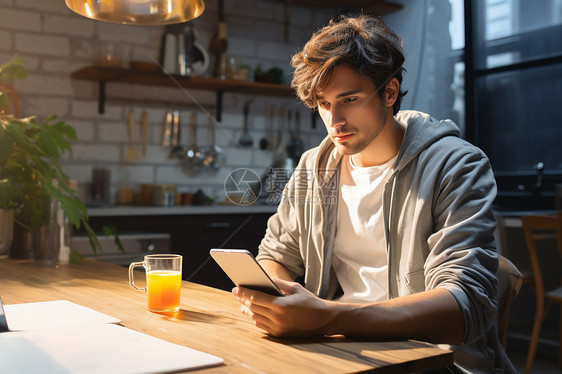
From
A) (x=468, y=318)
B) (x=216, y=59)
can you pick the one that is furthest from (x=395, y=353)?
(x=216, y=59)

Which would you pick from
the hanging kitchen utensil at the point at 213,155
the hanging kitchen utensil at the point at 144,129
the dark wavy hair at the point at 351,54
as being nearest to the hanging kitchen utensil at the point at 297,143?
the hanging kitchen utensil at the point at 213,155

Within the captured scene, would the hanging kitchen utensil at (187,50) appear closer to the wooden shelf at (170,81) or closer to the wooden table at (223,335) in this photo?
the wooden shelf at (170,81)

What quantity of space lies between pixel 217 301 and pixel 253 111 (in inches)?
94.1

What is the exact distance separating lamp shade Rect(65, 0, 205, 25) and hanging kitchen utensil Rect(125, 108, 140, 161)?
171 cm

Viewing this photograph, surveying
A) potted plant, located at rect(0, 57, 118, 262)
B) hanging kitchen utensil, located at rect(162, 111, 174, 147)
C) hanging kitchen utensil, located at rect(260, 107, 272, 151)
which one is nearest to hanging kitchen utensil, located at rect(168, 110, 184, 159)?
hanging kitchen utensil, located at rect(162, 111, 174, 147)

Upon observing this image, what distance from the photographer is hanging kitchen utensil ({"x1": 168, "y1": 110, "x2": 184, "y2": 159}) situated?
306 cm

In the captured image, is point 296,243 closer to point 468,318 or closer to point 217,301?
point 217,301

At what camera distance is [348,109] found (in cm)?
123

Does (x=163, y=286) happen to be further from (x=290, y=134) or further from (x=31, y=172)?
(x=290, y=134)

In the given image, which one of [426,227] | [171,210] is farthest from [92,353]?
[171,210]

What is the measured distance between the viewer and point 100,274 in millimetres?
1252

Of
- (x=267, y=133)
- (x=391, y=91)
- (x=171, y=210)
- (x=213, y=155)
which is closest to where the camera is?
(x=391, y=91)

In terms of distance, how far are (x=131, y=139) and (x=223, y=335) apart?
2.31m

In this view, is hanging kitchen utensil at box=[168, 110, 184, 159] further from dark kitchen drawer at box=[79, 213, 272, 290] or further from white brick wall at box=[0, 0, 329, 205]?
dark kitchen drawer at box=[79, 213, 272, 290]
